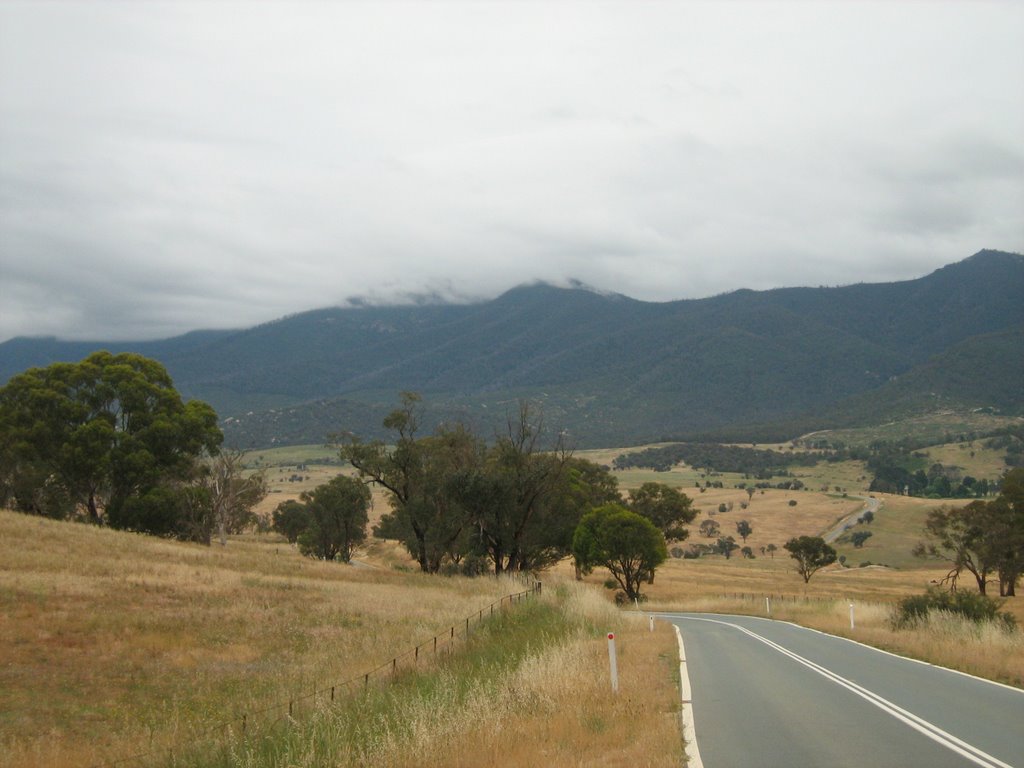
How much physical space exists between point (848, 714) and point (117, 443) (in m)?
47.1

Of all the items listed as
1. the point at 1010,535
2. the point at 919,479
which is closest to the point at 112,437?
the point at 1010,535

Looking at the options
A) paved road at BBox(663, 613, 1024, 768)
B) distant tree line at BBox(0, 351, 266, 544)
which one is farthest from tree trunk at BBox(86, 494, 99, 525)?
paved road at BBox(663, 613, 1024, 768)

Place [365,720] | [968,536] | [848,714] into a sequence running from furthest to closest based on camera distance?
[968,536] → [848,714] → [365,720]

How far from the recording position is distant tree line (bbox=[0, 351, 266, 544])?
50.2 meters

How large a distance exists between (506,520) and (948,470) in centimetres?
14133

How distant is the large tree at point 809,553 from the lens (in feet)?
240

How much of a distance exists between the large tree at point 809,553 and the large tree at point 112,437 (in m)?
47.2

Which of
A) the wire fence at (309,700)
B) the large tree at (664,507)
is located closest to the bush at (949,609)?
the wire fence at (309,700)

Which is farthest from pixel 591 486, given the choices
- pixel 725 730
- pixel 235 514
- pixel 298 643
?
pixel 725 730

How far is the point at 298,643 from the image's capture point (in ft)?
78.6

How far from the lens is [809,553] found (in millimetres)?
73312

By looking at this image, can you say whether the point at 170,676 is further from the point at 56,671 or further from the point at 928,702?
the point at 928,702

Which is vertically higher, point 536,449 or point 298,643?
point 536,449

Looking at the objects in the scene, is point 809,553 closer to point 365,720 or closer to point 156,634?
point 156,634
